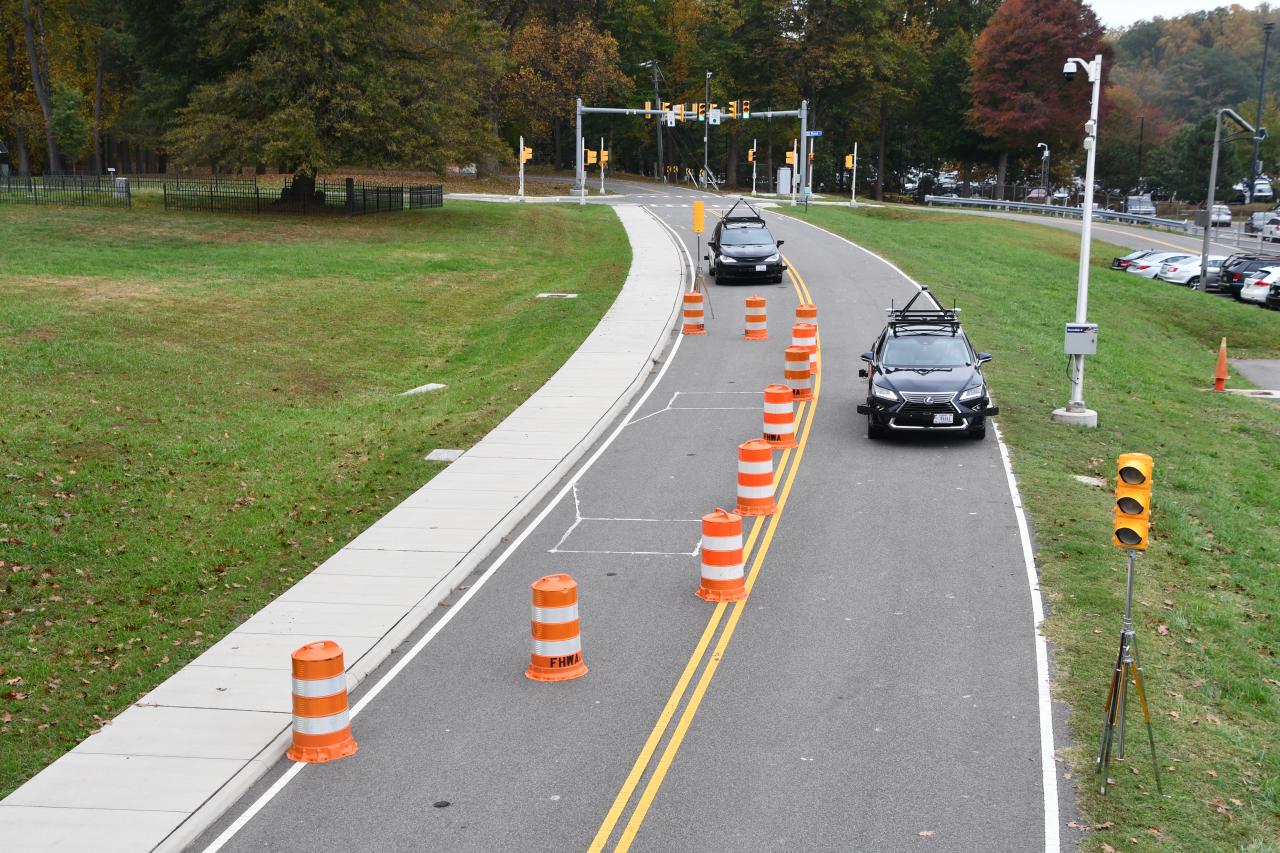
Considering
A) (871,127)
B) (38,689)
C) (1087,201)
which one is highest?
(871,127)

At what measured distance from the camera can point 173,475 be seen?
17375 mm

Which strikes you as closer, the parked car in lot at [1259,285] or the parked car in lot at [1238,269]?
the parked car in lot at [1259,285]

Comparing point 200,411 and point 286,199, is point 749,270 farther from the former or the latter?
point 286,199

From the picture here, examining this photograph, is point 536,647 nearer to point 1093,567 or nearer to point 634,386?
point 1093,567

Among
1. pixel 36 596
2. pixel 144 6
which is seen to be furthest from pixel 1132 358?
pixel 144 6

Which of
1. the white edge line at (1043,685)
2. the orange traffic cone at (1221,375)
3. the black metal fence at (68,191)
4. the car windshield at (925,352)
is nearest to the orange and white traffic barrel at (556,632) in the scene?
the white edge line at (1043,685)

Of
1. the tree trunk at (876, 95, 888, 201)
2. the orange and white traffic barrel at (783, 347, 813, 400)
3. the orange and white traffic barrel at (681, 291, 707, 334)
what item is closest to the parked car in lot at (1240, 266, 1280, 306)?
the orange and white traffic barrel at (681, 291, 707, 334)

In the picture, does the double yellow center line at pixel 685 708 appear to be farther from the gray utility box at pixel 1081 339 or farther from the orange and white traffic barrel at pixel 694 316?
the orange and white traffic barrel at pixel 694 316

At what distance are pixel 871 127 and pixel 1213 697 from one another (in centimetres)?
9269

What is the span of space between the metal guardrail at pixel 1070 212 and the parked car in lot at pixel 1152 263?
2259 centimetres

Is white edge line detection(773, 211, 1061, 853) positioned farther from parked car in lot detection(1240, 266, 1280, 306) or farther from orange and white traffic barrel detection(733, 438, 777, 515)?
parked car in lot detection(1240, 266, 1280, 306)

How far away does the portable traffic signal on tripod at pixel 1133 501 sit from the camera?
→ 9.37 m

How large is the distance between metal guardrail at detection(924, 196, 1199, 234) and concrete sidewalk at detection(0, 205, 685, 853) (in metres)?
59.7

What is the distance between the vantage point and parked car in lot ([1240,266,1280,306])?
4371 cm
